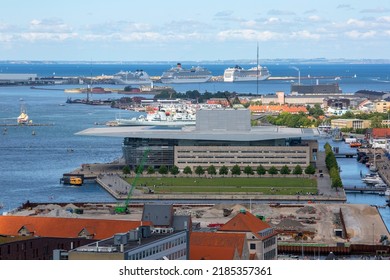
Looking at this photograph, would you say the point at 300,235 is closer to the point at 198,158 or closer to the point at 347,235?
the point at 347,235

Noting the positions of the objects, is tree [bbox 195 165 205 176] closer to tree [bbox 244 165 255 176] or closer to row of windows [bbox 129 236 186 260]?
tree [bbox 244 165 255 176]

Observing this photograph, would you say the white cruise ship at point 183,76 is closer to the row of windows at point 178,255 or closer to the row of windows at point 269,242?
the row of windows at point 269,242

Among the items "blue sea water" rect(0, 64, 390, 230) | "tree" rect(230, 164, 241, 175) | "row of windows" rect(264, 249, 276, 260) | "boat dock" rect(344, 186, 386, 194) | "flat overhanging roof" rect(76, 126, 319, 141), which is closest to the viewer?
"row of windows" rect(264, 249, 276, 260)

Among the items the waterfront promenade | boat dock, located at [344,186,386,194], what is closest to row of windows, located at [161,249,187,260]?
the waterfront promenade

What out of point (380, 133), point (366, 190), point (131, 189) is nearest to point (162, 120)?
point (380, 133)

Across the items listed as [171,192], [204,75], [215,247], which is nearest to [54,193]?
[171,192]

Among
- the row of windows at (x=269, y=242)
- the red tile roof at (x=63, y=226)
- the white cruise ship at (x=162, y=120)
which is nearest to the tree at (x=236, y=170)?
the white cruise ship at (x=162, y=120)
